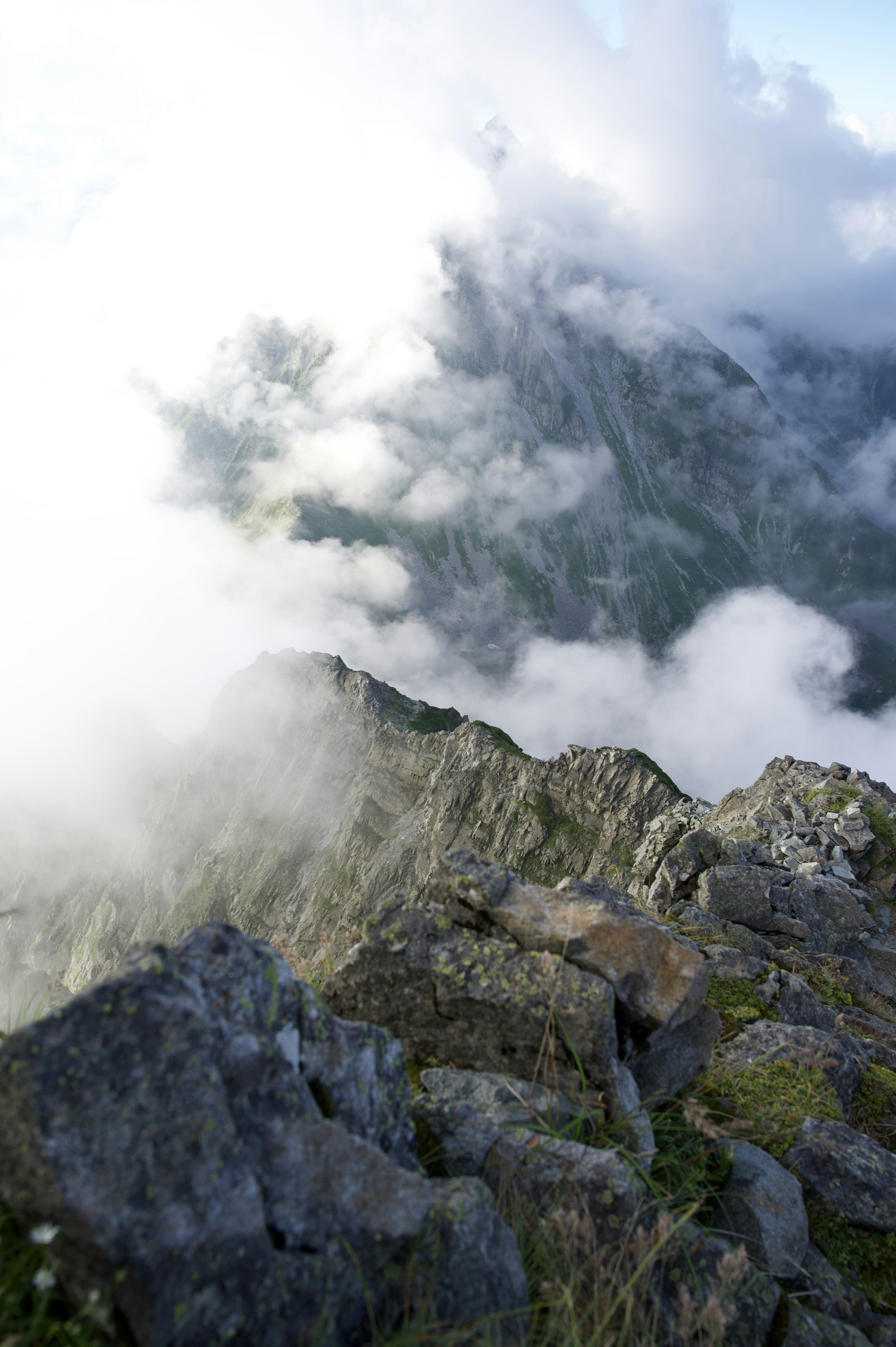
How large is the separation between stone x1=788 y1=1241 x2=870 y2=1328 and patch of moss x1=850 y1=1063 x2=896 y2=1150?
2.69 m

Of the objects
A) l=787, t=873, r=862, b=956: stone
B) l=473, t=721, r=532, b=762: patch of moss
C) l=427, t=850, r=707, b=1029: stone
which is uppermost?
l=473, t=721, r=532, b=762: patch of moss

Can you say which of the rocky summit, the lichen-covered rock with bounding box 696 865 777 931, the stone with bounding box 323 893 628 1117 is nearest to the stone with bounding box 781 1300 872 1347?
the rocky summit

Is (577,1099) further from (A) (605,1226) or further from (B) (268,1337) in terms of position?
(B) (268,1337)

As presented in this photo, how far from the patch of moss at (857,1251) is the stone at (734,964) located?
17.0 feet

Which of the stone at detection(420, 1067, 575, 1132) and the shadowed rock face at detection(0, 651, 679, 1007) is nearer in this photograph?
the stone at detection(420, 1067, 575, 1132)

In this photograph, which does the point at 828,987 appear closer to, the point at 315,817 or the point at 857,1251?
the point at 857,1251

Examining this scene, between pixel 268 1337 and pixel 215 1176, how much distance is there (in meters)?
0.84

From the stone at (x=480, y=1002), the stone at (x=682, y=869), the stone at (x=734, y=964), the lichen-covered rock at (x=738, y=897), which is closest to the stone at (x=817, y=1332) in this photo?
the stone at (x=480, y=1002)

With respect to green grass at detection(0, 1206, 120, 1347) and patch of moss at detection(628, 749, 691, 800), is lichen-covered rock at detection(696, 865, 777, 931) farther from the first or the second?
patch of moss at detection(628, 749, 691, 800)

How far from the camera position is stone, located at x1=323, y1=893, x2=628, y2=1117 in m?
5.90

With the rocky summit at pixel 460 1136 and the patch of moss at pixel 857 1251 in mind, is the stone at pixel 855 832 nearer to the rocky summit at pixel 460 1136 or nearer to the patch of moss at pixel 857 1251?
the rocky summit at pixel 460 1136

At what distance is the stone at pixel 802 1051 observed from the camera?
8.20 m

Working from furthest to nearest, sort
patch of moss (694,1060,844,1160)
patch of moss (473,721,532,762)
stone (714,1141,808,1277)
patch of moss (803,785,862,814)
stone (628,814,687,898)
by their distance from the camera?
patch of moss (473,721,532,762)
patch of moss (803,785,862,814)
stone (628,814,687,898)
patch of moss (694,1060,844,1160)
stone (714,1141,808,1277)

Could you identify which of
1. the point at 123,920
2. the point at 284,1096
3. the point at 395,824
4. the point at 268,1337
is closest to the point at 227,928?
the point at 284,1096
